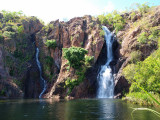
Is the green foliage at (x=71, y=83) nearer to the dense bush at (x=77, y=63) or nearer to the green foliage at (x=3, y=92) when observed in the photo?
the dense bush at (x=77, y=63)

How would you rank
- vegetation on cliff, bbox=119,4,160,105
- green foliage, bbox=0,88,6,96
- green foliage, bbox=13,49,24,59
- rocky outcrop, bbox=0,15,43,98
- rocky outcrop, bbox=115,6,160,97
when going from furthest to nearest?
green foliage, bbox=13,49,24,59 → rocky outcrop, bbox=0,15,43,98 → green foliage, bbox=0,88,6,96 → rocky outcrop, bbox=115,6,160,97 → vegetation on cliff, bbox=119,4,160,105

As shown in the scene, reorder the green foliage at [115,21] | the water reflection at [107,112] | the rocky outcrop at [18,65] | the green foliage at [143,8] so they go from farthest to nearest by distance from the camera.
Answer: the green foliage at [143,8]
the green foliage at [115,21]
the rocky outcrop at [18,65]
the water reflection at [107,112]

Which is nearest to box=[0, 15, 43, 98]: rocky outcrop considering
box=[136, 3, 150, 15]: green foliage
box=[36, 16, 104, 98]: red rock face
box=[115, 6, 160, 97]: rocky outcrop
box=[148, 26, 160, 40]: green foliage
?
box=[36, 16, 104, 98]: red rock face

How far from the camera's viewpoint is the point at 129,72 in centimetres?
2884

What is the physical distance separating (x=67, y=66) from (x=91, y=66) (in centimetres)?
705

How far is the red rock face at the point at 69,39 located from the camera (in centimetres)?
4371

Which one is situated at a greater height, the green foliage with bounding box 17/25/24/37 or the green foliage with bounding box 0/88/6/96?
the green foliage with bounding box 17/25/24/37

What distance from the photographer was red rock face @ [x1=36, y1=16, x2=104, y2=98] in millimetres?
43709

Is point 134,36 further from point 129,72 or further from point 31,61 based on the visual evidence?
point 31,61

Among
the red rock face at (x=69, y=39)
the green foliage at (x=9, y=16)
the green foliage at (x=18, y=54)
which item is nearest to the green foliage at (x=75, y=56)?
the red rock face at (x=69, y=39)

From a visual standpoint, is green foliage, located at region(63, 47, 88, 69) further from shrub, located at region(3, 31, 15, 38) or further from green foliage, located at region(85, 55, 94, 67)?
shrub, located at region(3, 31, 15, 38)

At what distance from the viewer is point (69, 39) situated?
177 ft

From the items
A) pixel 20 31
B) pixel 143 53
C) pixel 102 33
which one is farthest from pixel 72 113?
pixel 20 31

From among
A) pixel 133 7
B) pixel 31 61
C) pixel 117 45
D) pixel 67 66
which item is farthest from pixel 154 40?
pixel 31 61
